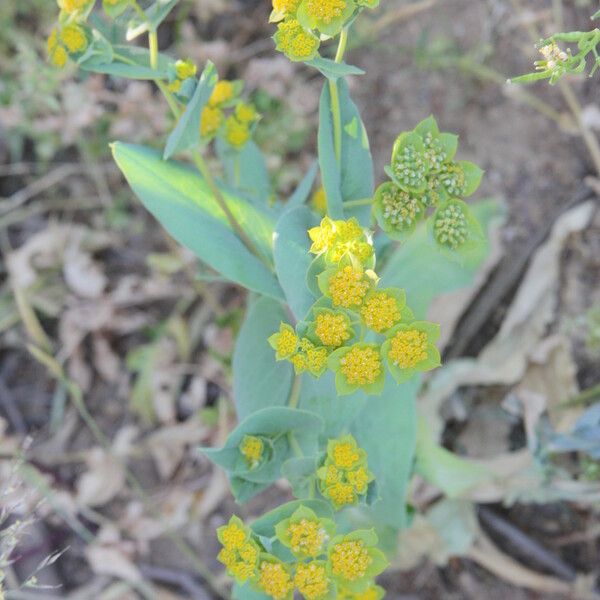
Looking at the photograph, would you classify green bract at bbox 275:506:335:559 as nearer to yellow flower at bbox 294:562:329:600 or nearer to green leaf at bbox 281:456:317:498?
yellow flower at bbox 294:562:329:600

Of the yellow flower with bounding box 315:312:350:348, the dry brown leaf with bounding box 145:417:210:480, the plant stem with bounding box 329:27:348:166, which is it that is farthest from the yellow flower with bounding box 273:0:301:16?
the dry brown leaf with bounding box 145:417:210:480

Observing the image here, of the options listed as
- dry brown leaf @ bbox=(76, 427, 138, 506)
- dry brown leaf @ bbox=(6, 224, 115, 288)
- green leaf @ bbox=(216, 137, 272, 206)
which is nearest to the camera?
green leaf @ bbox=(216, 137, 272, 206)

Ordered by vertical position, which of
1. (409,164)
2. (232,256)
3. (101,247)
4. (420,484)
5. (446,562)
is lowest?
(446,562)

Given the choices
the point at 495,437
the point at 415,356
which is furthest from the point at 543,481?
the point at 415,356

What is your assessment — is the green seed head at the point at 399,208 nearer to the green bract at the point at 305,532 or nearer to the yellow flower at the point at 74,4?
the green bract at the point at 305,532

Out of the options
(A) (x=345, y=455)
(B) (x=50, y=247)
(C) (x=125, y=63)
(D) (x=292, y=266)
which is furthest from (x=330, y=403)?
(B) (x=50, y=247)

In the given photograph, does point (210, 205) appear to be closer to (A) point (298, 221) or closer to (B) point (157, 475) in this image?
(A) point (298, 221)
